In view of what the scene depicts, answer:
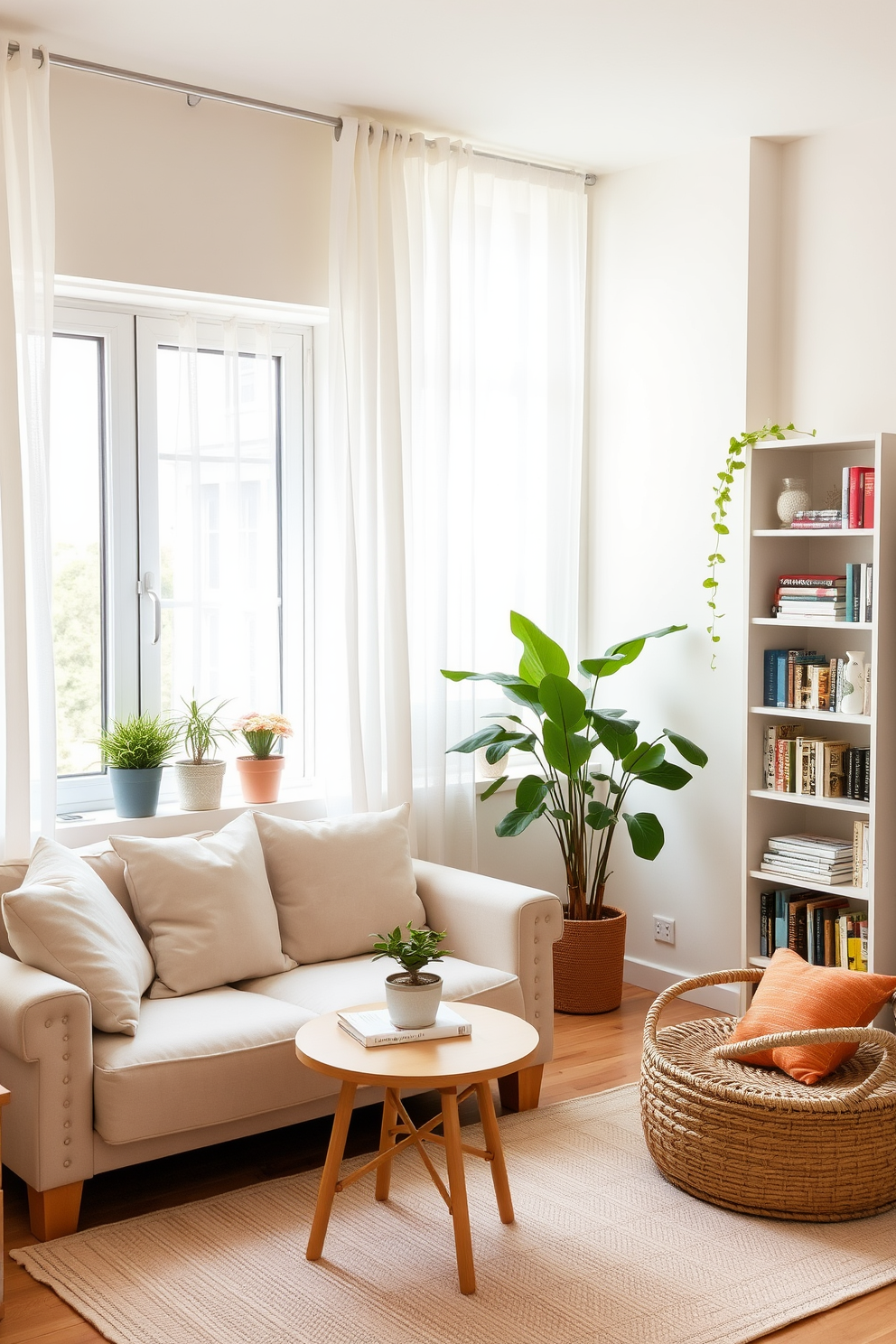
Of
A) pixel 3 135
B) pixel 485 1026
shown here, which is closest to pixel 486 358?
pixel 3 135

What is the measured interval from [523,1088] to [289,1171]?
2.33 feet

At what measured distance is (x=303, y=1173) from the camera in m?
3.16

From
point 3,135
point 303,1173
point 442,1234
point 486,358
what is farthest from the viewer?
point 486,358

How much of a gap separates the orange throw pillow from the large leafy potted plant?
1.13 metres

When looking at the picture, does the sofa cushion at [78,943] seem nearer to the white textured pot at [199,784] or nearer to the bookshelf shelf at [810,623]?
the white textured pot at [199,784]

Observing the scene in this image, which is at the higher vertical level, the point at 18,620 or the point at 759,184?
the point at 759,184

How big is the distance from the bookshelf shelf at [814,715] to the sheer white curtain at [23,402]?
2.21m

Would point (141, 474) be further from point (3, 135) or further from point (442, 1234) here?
point (442, 1234)

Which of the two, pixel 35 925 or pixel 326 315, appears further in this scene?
pixel 326 315

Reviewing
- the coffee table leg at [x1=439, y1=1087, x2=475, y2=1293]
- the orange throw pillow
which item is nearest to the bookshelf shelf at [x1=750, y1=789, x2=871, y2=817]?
the orange throw pillow

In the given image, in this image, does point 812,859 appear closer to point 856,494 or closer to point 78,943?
point 856,494

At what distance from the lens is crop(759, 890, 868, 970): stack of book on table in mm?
4023

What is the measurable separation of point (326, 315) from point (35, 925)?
7.58ft

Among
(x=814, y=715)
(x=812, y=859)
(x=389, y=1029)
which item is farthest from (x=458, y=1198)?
(x=814, y=715)
